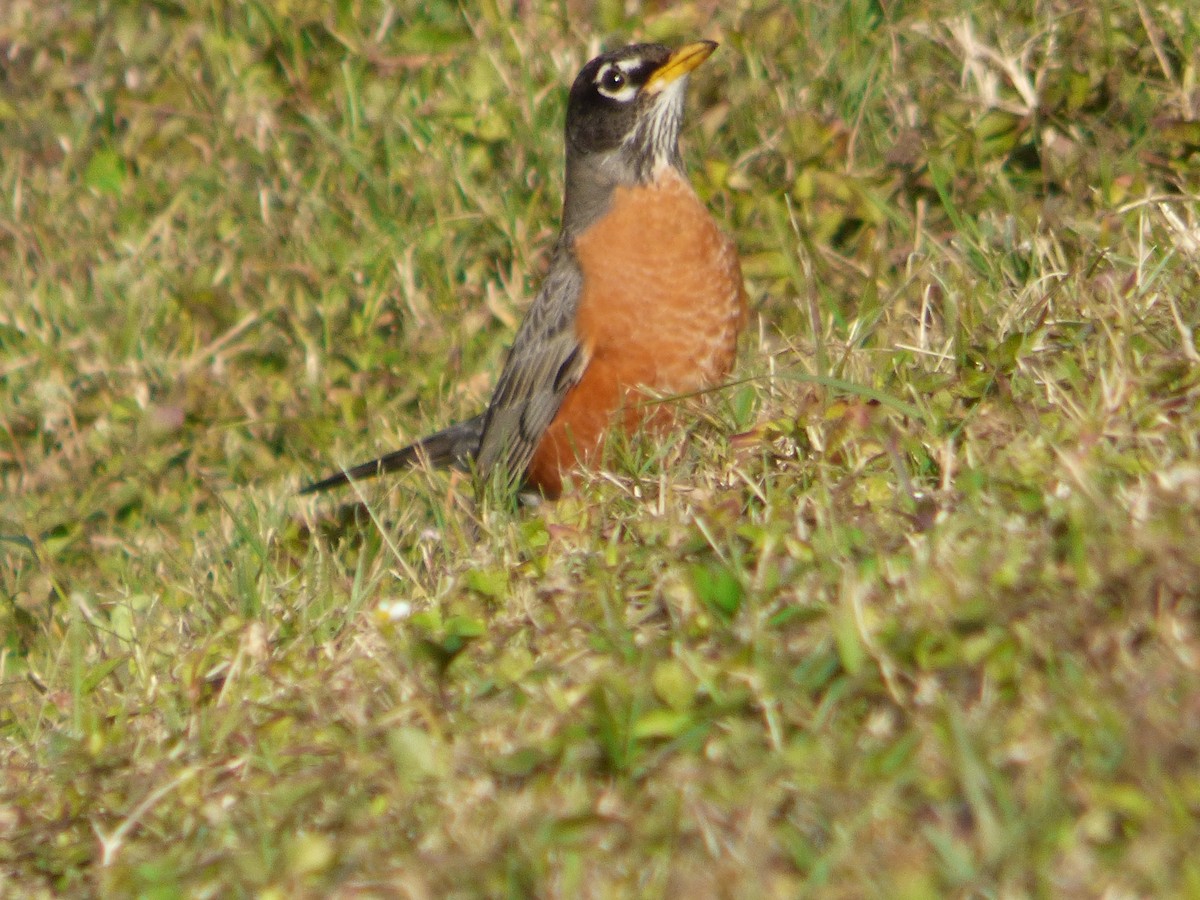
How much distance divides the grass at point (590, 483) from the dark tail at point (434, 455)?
9.6 inches

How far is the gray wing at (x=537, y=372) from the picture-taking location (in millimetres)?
5203

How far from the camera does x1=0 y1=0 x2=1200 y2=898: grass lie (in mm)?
2391

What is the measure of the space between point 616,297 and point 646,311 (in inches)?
4.6

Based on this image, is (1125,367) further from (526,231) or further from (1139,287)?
(526,231)

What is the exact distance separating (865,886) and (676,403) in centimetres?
242

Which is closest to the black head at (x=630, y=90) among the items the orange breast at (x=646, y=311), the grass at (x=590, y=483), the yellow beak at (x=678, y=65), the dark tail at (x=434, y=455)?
the yellow beak at (x=678, y=65)

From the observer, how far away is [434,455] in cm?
592

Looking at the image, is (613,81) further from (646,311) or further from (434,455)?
(434,455)

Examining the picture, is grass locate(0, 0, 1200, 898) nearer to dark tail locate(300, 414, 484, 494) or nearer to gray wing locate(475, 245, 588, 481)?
dark tail locate(300, 414, 484, 494)

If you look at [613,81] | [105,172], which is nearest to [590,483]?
[613,81]

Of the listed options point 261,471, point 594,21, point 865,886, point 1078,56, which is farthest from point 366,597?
point 594,21

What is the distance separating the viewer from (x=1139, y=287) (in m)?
3.78

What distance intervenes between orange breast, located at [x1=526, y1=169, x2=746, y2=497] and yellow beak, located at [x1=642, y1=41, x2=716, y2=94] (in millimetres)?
365

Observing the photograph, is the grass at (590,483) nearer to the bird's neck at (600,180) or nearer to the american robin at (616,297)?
the american robin at (616,297)
